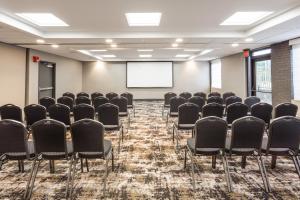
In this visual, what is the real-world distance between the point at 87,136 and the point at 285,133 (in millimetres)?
2615

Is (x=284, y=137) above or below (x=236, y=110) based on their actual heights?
below

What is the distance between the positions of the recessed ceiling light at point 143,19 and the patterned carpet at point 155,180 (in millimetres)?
3203

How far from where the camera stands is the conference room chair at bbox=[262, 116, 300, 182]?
3104 millimetres

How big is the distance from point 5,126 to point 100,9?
3.16 metres

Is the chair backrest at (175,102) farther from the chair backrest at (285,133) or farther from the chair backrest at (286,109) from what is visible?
the chair backrest at (285,133)

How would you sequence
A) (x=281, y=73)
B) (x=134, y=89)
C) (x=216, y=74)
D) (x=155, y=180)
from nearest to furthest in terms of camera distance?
(x=155, y=180), (x=281, y=73), (x=216, y=74), (x=134, y=89)

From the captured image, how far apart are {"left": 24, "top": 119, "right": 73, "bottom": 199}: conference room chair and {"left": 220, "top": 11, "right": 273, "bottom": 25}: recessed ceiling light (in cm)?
468

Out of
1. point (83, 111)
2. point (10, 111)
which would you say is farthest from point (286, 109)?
point (10, 111)

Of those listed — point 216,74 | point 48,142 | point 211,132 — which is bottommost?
point 48,142

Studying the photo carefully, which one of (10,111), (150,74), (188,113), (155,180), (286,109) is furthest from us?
(150,74)

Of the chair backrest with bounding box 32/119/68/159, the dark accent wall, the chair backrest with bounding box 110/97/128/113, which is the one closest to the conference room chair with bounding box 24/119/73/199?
the chair backrest with bounding box 32/119/68/159

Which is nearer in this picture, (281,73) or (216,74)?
(281,73)

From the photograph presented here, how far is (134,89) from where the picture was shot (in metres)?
16.7

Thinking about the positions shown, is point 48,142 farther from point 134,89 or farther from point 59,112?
point 134,89
